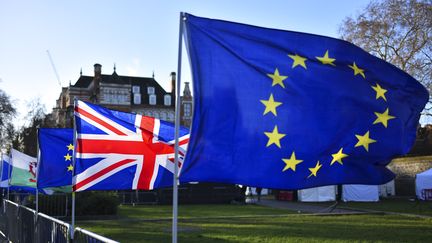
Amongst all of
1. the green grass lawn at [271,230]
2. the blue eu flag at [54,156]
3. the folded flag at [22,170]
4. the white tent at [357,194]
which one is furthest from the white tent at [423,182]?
the blue eu flag at [54,156]

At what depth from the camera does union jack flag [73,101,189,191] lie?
362 inches

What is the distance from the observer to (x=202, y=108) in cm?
505

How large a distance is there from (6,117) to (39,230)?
5046 centimetres

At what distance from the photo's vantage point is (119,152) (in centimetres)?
934

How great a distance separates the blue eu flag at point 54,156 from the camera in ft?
39.1

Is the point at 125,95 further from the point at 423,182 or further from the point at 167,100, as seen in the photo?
the point at 423,182

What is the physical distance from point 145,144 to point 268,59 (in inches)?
173

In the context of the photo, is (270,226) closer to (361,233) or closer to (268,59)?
(361,233)

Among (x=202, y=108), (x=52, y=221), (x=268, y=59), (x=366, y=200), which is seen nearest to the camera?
(x=202, y=108)

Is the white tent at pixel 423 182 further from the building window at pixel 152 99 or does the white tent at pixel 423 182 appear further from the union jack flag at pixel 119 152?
the building window at pixel 152 99

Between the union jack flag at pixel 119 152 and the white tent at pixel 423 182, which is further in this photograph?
the white tent at pixel 423 182

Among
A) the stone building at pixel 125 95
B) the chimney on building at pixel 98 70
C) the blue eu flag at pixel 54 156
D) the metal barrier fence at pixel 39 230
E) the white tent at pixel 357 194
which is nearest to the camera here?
the metal barrier fence at pixel 39 230

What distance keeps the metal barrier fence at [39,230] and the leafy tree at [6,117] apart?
44190mm

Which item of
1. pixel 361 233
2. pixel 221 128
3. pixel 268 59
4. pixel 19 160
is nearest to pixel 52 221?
pixel 221 128
